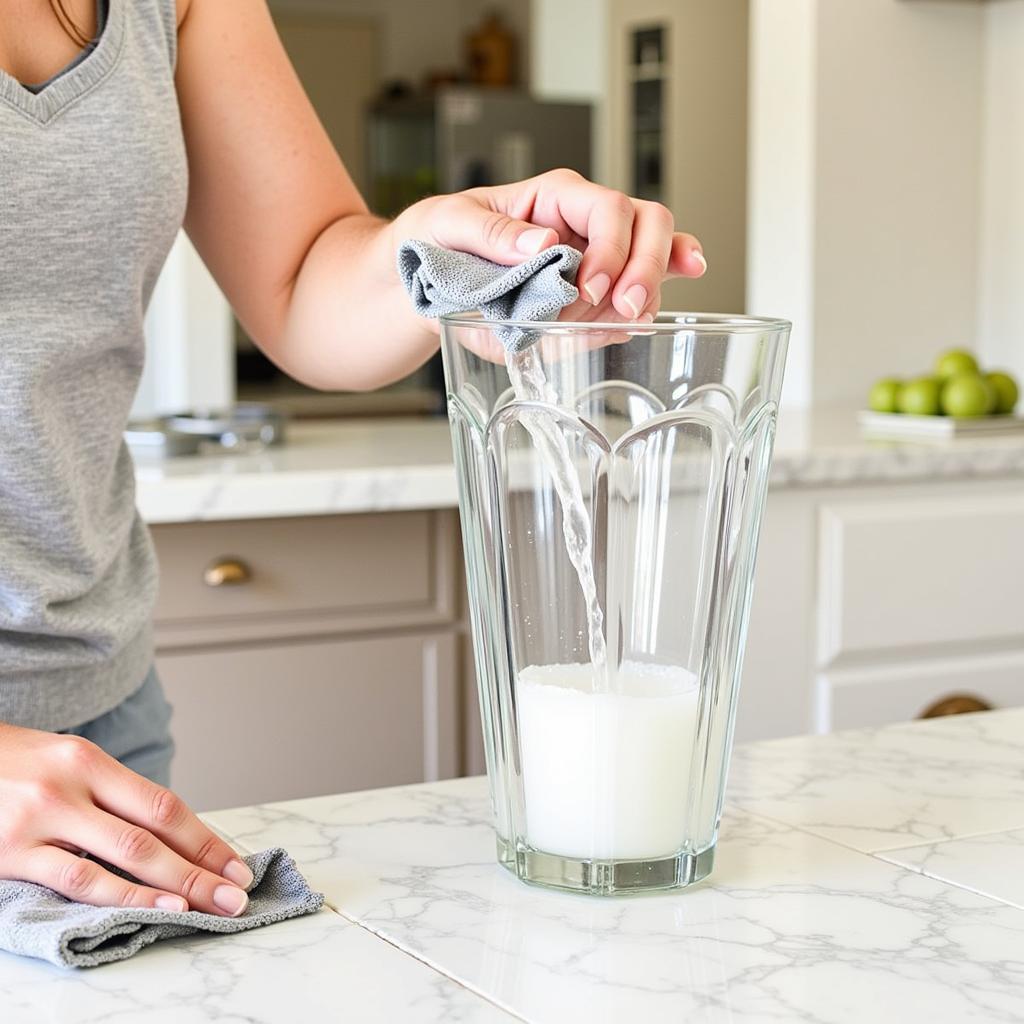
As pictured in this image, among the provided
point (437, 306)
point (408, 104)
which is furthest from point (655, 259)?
point (408, 104)

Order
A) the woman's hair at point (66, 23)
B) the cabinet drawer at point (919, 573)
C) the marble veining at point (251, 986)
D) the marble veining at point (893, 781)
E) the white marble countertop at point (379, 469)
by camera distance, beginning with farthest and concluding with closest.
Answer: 1. the cabinet drawer at point (919, 573)
2. the white marble countertop at point (379, 469)
3. the woman's hair at point (66, 23)
4. the marble veining at point (893, 781)
5. the marble veining at point (251, 986)

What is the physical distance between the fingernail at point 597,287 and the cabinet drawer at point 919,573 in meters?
1.44

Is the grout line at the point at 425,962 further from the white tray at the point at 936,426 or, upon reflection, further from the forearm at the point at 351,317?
the white tray at the point at 936,426

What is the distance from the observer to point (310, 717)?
1917mm

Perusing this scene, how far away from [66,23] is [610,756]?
556 mm

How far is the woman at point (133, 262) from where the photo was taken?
73cm

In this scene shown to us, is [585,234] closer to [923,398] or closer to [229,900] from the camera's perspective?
[229,900]

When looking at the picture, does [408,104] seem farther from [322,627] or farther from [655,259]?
[655,259]

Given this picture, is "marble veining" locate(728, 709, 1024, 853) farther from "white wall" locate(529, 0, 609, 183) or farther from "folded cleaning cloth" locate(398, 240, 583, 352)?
"white wall" locate(529, 0, 609, 183)

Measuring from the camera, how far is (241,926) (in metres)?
0.64

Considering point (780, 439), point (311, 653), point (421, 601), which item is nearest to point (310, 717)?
point (311, 653)

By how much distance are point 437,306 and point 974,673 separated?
1674mm

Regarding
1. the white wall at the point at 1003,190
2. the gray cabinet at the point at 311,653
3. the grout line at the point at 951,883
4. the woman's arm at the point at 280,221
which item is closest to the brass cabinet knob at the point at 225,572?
the gray cabinet at the point at 311,653

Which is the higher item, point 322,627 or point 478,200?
point 478,200
